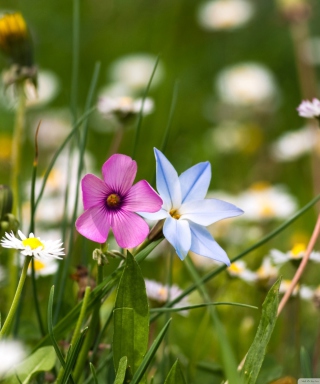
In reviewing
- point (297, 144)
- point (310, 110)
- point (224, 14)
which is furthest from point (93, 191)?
point (224, 14)

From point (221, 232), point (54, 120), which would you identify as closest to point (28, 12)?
point (54, 120)

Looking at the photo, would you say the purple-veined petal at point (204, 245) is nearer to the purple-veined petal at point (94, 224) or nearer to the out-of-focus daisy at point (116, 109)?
the purple-veined petal at point (94, 224)

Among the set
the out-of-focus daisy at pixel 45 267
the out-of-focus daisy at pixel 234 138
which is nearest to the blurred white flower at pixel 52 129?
the out-of-focus daisy at pixel 234 138

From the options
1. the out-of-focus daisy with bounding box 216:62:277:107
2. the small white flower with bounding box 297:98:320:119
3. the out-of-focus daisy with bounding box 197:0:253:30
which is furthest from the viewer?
the out-of-focus daisy with bounding box 197:0:253:30

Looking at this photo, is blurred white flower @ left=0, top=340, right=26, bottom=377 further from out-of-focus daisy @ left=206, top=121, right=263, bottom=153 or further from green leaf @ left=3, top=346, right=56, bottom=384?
out-of-focus daisy @ left=206, top=121, right=263, bottom=153

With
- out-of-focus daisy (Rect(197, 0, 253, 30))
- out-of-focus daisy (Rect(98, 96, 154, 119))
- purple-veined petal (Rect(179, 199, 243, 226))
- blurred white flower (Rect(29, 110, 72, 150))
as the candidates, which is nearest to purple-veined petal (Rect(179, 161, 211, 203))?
purple-veined petal (Rect(179, 199, 243, 226))
